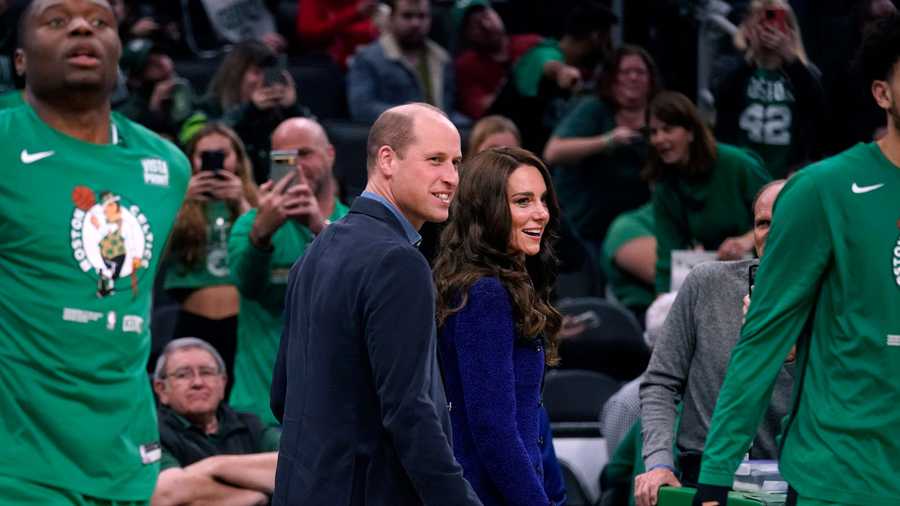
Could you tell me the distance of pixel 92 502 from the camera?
4.48 m

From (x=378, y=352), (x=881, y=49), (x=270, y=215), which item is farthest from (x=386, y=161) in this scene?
(x=270, y=215)

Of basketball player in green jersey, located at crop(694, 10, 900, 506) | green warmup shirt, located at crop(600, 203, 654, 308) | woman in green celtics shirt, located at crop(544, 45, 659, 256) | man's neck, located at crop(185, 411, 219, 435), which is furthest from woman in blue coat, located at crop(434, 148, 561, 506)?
woman in green celtics shirt, located at crop(544, 45, 659, 256)

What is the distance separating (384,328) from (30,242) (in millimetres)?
1400

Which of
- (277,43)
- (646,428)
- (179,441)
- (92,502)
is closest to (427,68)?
(277,43)

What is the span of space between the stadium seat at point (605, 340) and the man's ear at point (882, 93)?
4.74m

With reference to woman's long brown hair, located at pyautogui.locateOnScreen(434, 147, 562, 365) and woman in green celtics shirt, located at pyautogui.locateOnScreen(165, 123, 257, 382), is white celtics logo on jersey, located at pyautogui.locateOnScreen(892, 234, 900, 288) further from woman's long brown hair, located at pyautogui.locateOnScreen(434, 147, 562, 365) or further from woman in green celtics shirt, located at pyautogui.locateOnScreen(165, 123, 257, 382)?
woman in green celtics shirt, located at pyautogui.locateOnScreen(165, 123, 257, 382)

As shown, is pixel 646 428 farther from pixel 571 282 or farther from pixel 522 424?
pixel 571 282

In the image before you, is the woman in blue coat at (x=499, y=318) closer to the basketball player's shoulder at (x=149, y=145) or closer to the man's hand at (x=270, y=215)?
the basketball player's shoulder at (x=149, y=145)

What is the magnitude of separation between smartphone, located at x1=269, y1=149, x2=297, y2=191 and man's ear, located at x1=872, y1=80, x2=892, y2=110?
3286 mm

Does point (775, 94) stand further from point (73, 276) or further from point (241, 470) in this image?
point (73, 276)

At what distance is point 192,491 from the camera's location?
6.45m

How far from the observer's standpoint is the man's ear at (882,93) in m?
3.71

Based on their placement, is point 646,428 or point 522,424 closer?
point 522,424

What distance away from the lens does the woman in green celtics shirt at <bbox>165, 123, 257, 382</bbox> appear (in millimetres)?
7449
